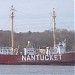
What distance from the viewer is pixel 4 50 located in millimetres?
59344

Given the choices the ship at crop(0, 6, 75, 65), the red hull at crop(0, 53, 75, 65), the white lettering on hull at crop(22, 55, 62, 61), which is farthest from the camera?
the white lettering on hull at crop(22, 55, 62, 61)

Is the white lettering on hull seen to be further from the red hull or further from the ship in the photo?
the red hull

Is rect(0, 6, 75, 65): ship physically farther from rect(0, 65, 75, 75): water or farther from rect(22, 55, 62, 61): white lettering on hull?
rect(0, 65, 75, 75): water

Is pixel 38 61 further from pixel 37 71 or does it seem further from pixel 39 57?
pixel 37 71

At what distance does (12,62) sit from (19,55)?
4.74 ft

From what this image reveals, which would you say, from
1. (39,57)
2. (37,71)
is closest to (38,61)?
(39,57)

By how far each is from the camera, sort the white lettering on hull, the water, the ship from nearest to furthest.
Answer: the water, the ship, the white lettering on hull

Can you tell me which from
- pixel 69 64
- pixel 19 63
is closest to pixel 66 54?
pixel 69 64

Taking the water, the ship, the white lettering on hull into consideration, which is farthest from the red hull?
the water

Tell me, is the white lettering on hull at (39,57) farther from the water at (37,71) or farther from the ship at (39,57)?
the water at (37,71)

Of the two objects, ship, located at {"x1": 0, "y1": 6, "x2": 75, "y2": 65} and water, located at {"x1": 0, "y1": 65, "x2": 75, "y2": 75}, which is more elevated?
ship, located at {"x1": 0, "y1": 6, "x2": 75, "y2": 65}

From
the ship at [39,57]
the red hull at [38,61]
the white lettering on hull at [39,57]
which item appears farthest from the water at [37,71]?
the white lettering on hull at [39,57]

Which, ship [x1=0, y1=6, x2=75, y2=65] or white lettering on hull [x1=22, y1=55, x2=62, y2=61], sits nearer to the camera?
ship [x1=0, y1=6, x2=75, y2=65]

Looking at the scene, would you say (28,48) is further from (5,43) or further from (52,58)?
(5,43)
